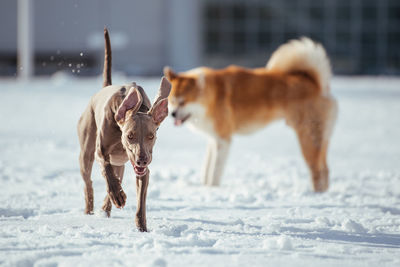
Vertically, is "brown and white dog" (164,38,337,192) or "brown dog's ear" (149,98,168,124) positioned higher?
"brown dog's ear" (149,98,168,124)

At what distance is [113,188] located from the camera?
10.6ft

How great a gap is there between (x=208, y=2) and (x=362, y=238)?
27664 mm

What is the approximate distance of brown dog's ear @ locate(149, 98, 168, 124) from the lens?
312 centimetres

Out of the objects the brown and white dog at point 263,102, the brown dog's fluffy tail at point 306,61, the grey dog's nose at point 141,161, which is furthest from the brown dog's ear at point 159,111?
the brown dog's fluffy tail at point 306,61

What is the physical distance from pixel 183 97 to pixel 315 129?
143 centimetres

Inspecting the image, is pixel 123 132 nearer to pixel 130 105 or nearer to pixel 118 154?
pixel 130 105

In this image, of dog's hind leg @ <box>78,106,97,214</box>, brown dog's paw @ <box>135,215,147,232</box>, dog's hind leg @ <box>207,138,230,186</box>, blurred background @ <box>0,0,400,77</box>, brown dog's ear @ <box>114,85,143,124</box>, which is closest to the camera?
brown dog's ear @ <box>114,85,143,124</box>

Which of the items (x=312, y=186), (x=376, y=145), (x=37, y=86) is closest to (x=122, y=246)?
(x=312, y=186)

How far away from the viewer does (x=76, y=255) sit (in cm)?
288

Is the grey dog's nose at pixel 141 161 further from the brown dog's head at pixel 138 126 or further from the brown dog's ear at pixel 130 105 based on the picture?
the brown dog's ear at pixel 130 105

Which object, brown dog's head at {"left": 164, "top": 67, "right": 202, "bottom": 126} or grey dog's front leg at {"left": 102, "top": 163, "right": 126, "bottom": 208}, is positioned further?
brown dog's head at {"left": 164, "top": 67, "right": 202, "bottom": 126}

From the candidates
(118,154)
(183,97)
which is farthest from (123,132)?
(183,97)

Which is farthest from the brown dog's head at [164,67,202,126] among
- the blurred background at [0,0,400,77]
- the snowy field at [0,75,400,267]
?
the blurred background at [0,0,400,77]

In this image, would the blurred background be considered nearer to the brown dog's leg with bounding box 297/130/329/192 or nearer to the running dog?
the brown dog's leg with bounding box 297/130/329/192
